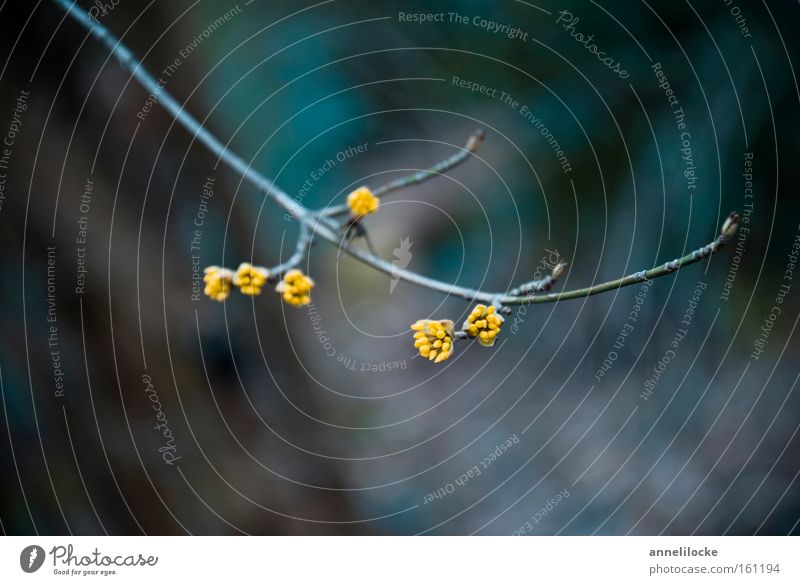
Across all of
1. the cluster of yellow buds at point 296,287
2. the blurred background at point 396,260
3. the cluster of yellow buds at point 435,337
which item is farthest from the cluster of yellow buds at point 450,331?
the blurred background at point 396,260

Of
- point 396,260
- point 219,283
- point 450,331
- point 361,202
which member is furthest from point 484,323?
point 396,260

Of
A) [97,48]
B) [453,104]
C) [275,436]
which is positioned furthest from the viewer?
[275,436]

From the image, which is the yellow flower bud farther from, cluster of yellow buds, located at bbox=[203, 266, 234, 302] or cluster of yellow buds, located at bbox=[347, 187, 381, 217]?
cluster of yellow buds, located at bbox=[203, 266, 234, 302]

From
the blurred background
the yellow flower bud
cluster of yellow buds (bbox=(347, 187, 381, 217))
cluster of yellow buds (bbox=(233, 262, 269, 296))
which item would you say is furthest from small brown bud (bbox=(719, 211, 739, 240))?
the blurred background

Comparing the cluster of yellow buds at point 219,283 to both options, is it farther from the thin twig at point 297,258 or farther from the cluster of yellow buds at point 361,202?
the cluster of yellow buds at point 361,202

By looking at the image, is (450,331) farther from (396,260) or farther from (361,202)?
(396,260)

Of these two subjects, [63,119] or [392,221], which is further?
[392,221]
